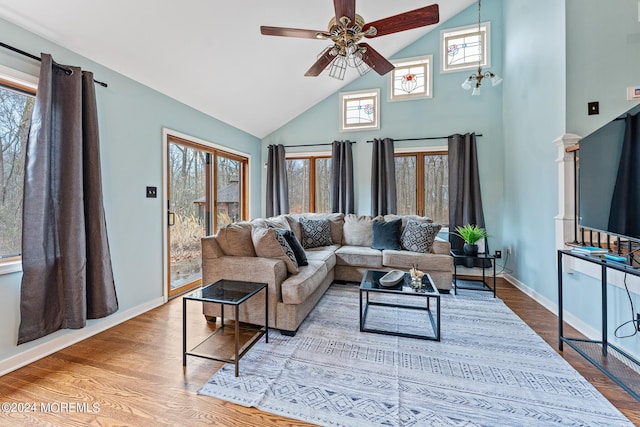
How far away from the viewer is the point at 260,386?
1.74m

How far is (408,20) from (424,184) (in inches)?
114

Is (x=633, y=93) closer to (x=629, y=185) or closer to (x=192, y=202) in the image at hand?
(x=629, y=185)

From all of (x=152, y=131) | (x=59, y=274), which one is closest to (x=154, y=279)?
(x=59, y=274)

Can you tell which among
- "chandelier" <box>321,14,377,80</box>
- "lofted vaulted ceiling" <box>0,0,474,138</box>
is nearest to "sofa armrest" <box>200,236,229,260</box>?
"lofted vaulted ceiling" <box>0,0,474,138</box>

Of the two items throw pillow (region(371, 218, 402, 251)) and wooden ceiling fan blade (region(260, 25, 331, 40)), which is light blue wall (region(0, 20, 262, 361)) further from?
throw pillow (region(371, 218, 402, 251))

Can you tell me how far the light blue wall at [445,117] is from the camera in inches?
169

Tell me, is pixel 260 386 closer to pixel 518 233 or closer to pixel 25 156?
pixel 25 156

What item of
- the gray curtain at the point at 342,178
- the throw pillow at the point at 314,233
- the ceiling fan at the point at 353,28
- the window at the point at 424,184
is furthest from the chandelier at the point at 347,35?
the window at the point at 424,184

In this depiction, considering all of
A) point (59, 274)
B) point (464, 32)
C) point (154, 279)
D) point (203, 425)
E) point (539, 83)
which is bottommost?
point (203, 425)

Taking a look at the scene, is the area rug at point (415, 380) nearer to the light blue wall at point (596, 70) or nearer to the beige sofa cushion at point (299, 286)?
the beige sofa cushion at point (299, 286)

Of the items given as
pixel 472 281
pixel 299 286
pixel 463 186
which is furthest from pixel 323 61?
pixel 472 281

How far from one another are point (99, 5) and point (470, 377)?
374 cm

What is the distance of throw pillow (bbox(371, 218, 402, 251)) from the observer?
154 inches

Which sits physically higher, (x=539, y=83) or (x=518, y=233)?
(x=539, y=83)
